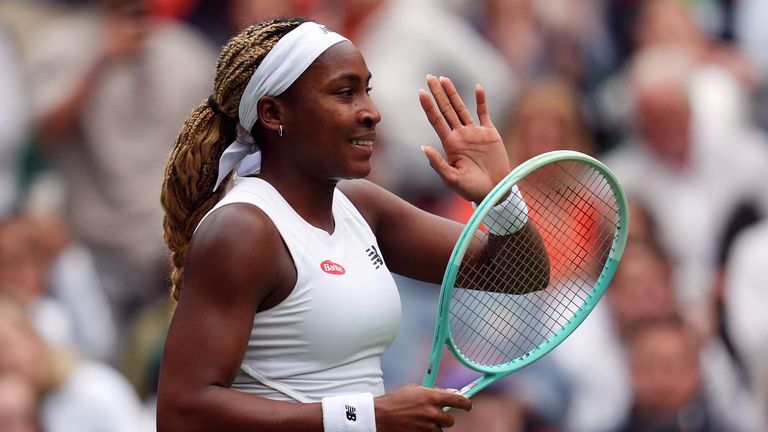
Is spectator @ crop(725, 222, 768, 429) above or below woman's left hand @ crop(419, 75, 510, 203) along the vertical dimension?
below

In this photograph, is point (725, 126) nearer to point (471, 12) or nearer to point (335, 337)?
point (471, 12)

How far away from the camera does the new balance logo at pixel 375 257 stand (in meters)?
3.11

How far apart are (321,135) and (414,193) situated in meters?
3.35

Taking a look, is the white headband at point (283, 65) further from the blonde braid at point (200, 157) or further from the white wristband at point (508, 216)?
the white wristband at point (508, 216)

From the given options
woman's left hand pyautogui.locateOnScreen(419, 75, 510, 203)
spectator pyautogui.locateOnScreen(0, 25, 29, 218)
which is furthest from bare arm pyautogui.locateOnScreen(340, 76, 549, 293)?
spectator pyautogui.locateOnScreen(0, 25, 29, 218)

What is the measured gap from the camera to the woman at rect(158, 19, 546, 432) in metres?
2.82

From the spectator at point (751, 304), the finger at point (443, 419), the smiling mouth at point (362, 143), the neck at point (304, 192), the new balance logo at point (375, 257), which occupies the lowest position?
the spectator at point (751, 304)

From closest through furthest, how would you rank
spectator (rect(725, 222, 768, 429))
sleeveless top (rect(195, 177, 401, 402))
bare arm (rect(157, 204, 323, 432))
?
bare arm (rect(157, 204, 323, 432)), sleeveless top (rect(195, 177, 401, 402)), spectator (rect(725, 222, 768, 429))

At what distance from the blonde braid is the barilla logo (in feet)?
1.20

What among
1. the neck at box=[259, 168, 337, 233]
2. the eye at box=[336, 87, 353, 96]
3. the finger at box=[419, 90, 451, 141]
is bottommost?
the neck at box=[259, 168, 337, 233]

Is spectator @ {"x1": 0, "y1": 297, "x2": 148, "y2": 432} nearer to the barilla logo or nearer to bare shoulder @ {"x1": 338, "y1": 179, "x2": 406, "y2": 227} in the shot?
bare shoulder @ {"x1": 338, "y1": 179, "x2": 406, "y2": 227}

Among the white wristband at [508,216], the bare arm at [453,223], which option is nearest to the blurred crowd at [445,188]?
the bare arm at [453,223]

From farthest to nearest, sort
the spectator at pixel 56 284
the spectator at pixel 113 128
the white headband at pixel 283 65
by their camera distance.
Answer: the spectator at pixel 113 128 → the spectator at pixel 56 284 → the white headband at pixel 283 65

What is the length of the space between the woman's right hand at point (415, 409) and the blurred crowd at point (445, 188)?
10.2 feet
